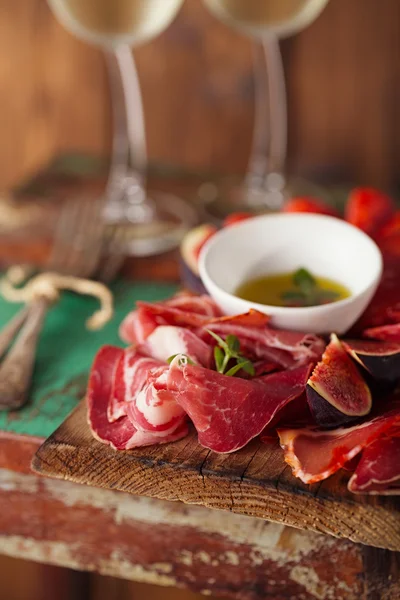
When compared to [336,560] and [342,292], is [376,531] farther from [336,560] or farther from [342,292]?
[342,292]

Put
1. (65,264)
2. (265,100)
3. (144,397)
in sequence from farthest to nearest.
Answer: (265,100) → (65,264) → (144,397)

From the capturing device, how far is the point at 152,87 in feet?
7.04

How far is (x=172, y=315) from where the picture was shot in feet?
3.69

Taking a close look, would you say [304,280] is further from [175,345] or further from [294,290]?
[175,345]

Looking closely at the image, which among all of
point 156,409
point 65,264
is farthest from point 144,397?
point 65,264

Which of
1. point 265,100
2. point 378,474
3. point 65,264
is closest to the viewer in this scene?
point 378,474

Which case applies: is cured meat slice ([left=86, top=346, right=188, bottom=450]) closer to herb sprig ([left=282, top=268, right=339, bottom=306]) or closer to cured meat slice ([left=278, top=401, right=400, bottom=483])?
cured meat slice ([left=278, top=401, right=400, bottom=483])

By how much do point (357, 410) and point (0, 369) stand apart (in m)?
0.51

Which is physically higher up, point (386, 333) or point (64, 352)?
point (386, 333)

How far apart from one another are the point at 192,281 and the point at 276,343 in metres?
0.28

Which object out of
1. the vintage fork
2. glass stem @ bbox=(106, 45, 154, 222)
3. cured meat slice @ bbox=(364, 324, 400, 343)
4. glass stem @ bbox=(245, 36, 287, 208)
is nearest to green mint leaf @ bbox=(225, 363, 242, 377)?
cured meat slice @ bbox=(364, 324, 400, 343)

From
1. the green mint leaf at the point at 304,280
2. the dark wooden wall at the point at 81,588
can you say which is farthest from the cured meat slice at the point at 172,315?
the dark wooden wall at the point at 81,588

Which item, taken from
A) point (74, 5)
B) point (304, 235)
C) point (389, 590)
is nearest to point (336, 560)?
point (389, 590)

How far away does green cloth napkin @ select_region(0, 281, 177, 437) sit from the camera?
1111 millimetres
